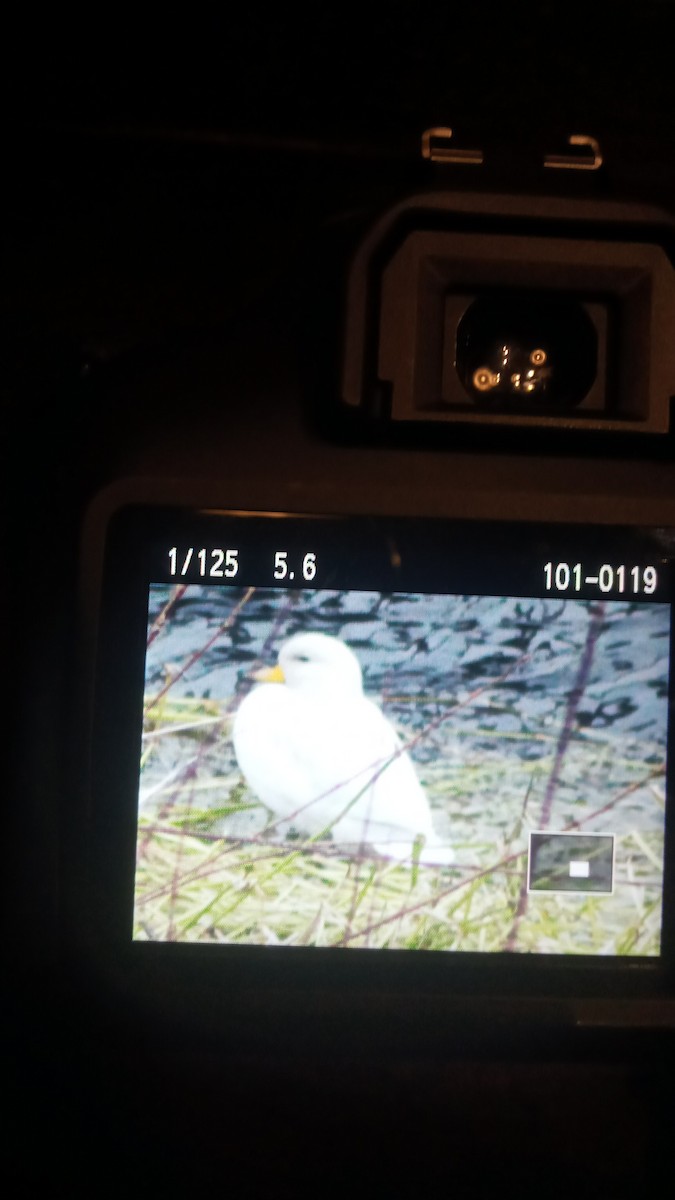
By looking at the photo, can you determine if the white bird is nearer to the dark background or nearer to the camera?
the camera

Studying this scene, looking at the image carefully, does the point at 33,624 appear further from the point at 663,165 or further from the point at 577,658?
the point at 663,165

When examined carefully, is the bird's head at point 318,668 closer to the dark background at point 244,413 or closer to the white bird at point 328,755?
the white bird at point 328,755

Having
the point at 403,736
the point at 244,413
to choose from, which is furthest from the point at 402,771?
the point at 244,413

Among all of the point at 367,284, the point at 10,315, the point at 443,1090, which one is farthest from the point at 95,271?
the point at 443,1090

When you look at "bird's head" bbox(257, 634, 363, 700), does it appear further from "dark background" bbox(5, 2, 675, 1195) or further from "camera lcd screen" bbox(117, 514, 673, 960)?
"dark background" bbox(5, 2, 675, 1195)

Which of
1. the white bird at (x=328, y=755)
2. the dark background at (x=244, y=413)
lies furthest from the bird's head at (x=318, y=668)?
the dark background at (x=244, y=413)

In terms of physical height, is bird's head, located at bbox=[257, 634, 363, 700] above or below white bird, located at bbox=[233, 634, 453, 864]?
above

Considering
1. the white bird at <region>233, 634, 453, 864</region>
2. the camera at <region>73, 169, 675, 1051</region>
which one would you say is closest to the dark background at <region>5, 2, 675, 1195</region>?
the camera at <region>73, 169, 675, 1051</region>
